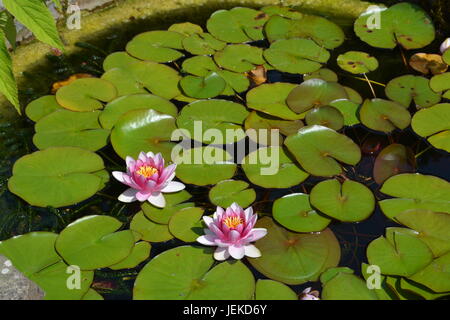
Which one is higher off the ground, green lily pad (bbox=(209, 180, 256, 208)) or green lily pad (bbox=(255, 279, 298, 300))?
green lily pad (bbox=(209, 180, 256, 208))

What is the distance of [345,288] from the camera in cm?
222

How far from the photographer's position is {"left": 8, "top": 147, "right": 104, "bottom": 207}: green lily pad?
2646 millimetres

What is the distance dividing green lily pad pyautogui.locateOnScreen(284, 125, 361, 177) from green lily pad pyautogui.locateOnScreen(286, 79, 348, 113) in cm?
30

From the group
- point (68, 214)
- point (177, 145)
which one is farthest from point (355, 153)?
point (68, 214)

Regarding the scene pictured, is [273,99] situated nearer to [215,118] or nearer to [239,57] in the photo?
[215,118]

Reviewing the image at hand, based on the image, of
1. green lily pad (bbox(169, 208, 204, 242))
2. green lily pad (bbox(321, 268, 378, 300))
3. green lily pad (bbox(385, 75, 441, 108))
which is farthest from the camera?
green lily pad (bbox(385, 75, 441, 108))

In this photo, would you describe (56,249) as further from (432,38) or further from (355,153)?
(432,38)

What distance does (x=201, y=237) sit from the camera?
2.37 metres

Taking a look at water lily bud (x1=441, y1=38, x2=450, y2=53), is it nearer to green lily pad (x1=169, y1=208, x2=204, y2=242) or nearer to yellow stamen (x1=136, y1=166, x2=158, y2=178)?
green lily pad (x1=169, y1=208, x2=204, y2=242)

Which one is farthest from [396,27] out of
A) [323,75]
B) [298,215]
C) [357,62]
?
[298,215]

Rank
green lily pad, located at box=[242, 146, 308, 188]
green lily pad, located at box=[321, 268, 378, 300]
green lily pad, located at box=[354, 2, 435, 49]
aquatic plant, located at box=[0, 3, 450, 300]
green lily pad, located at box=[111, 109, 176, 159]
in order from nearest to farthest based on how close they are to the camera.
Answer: green lily pad, located at box=[321, 268, 378, 300] < aquatic plant, located at box=[0, 3, 450, 300] < green lily pad, located at box=[242, 146, 308, 188] < green lily pad, located at box=[111, 109, 176, 159] < green lily pad, located at box=[354, 2, 435, 49]

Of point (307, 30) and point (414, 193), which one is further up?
point (307, 30)

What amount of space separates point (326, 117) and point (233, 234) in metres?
1.17

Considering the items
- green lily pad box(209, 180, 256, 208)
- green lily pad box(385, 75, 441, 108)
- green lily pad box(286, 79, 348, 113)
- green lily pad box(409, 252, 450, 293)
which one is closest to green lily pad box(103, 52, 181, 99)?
green lily pad box(286, 79, 348, 113)
